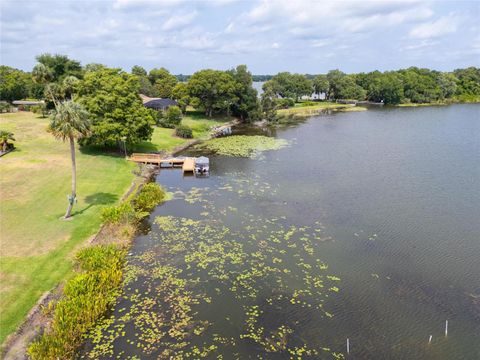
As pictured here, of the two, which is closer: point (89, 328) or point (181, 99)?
point (89, 328)

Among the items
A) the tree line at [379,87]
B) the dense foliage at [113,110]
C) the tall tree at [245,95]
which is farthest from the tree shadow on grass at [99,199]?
the tree line at [379,87]

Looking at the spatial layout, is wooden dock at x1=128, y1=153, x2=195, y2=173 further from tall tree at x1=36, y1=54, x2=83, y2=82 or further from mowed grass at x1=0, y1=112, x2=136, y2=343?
tall tree at x1=36, y1=54, x2=83, y2=82

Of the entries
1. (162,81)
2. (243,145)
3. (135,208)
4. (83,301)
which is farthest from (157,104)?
(83,301)

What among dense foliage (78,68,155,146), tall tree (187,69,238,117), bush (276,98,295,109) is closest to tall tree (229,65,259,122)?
tall tree (187,69,238,117)

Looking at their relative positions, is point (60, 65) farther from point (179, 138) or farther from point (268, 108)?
point (268, 108)

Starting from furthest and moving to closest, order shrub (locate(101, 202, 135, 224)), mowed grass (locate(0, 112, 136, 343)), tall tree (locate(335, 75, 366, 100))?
tall tree (locate(335, 75, 366, 100)), shrub (locate(101, 202, 135, 224)), mowed grass (locate(0, 112, 136, 343))

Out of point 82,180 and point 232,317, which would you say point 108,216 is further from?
point 232,317

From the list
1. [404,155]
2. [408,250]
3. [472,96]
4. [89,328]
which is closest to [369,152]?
[404,155]
